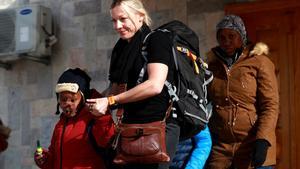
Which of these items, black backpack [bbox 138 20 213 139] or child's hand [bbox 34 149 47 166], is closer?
black backpack [bbox 138 20 213 139]

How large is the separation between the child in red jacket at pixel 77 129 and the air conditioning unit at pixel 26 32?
7.97 ft

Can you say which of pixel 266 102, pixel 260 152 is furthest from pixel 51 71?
pixel 260 152

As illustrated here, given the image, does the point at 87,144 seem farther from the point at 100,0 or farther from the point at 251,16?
the point at 100,0

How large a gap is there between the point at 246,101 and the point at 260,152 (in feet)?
1.30

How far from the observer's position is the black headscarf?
340 cm

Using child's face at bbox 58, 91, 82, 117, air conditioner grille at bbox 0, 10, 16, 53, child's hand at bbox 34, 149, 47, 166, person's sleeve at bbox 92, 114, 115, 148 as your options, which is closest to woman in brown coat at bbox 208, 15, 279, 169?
person's sleeve at bbox 92, 114, 115, 148

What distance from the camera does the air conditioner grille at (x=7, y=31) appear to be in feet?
21.9

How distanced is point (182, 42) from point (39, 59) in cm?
341

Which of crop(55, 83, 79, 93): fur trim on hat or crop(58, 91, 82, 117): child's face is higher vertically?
crop(55, 83, 79, 93): fur trim on hat

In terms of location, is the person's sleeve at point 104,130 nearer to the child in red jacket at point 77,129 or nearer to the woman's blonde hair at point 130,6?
the child in red jacket at point 77,129

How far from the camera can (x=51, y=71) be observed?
6.72 meters

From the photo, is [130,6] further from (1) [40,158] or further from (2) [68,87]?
(1) [40,158]

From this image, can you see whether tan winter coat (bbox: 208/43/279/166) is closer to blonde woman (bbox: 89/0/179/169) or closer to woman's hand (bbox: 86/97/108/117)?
blonde woman (bbox: 89/0/179/169)

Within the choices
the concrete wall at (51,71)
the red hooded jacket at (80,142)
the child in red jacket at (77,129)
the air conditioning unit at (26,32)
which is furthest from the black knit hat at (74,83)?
the air conditioning unit at (26,32)
